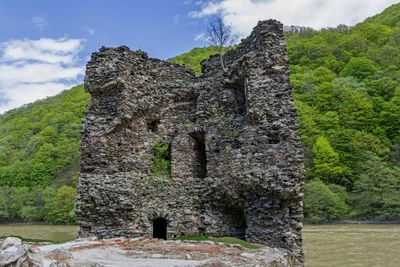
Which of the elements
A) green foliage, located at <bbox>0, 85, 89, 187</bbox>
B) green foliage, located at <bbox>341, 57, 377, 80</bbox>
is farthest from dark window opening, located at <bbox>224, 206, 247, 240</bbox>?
green foliage, located at <bbox>341, 57, 377, 80</bbox>

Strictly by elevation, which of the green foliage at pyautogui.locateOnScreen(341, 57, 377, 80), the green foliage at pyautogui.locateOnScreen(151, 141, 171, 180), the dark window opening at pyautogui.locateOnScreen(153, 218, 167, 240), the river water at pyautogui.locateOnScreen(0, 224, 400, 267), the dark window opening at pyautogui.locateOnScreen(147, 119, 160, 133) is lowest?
the river water at pyautogui.locateOnScreen(0, 224, 400, 267)

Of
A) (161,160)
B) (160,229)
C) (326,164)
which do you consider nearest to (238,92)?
(161,160)

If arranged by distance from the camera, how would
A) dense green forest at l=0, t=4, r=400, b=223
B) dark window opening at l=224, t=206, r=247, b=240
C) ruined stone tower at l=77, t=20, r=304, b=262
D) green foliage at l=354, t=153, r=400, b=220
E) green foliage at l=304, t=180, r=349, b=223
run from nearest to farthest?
ruined stone tower at l=77, t=20, r=304, b=262 < dark window opening at l=224, t=206, r=247, b=240 < green foliage at l=354, t=153, r=400, b=220 < green foliage at l=304, t=180, r=349, b=223 < dense green forest at l=0, t=4, r=400, b=223

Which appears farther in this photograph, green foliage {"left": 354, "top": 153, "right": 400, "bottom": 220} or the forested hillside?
the forested hillside

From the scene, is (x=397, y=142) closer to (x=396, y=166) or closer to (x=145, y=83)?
(x=396, y=166)

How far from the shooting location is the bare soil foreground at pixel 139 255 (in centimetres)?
707

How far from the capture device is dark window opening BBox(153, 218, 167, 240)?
15720 mm

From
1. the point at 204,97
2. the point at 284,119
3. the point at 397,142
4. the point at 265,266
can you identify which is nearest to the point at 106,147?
the point at 204,97

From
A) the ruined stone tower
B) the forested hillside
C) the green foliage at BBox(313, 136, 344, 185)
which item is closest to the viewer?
the ruined stone tower

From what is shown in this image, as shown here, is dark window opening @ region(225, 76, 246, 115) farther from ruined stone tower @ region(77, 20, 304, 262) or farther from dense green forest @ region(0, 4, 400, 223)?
dense green forest @ region(0, 4, 400, 223)

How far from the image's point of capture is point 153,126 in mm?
17250

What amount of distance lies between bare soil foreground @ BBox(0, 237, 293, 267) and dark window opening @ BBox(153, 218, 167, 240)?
446 centimetres

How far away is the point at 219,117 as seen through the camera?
53.0 ft

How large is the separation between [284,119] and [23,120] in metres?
83.2
